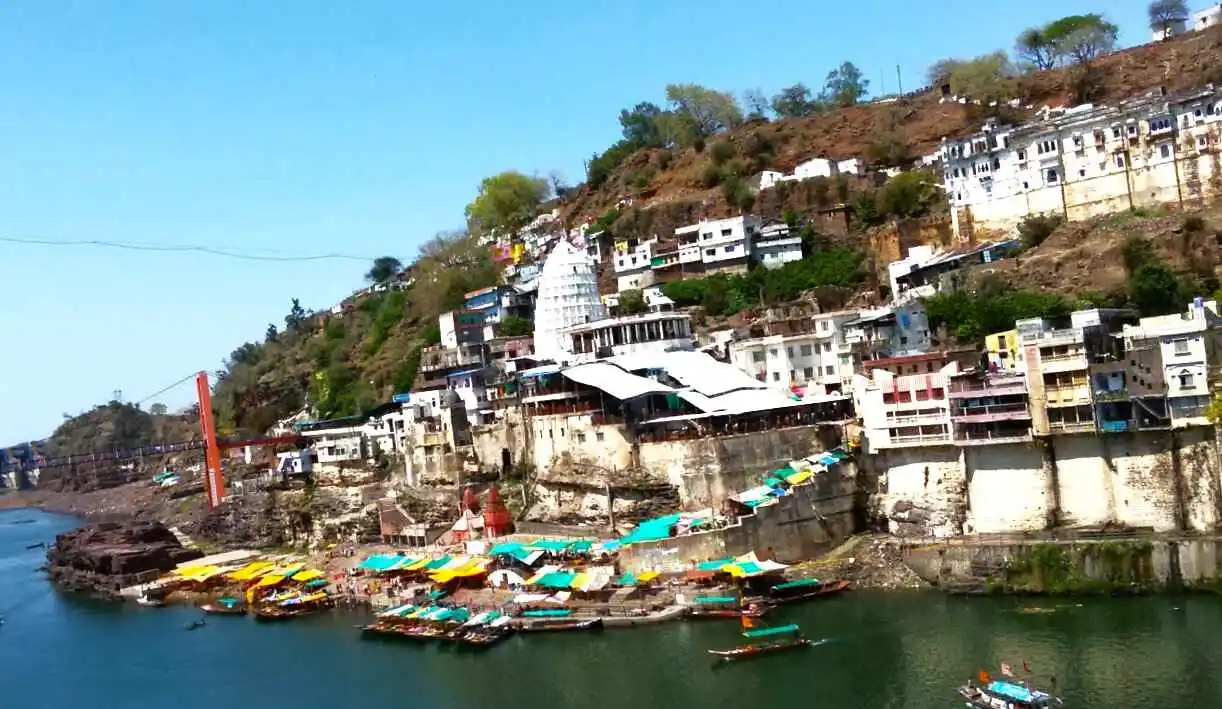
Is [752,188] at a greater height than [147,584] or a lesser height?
greater

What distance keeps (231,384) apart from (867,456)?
65.7 meters

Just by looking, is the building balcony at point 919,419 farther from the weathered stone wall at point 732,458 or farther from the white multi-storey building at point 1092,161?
the white multi-storey building at point 1092,161

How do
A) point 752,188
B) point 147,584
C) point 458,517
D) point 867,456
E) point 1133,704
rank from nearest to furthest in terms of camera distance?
point 1133,704 < point 867,456 < point 458,517 < point 147,584 < point 752,188

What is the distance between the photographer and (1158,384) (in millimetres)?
30094

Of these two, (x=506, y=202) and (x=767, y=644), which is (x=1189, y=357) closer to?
(x=767, y=644)

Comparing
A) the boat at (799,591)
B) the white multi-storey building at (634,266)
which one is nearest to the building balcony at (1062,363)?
the boat at (799,591)

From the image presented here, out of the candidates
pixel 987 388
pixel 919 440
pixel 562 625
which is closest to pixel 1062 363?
pixel 987 388

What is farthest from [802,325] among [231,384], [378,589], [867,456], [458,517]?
[231,384]

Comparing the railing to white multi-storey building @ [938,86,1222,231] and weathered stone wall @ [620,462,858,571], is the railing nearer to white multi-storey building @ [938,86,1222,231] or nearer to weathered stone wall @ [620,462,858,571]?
weathered stone wall @ [620,462,858,571]

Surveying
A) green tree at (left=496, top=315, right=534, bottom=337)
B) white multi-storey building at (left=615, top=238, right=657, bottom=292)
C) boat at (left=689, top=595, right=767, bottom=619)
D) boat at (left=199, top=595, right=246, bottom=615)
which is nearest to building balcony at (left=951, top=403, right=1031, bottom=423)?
boat at (left=689, top=595, right=767, bottom=619)

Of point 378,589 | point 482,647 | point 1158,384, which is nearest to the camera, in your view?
point 1158,384

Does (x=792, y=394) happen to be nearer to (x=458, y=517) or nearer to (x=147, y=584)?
(x=458, y=517)

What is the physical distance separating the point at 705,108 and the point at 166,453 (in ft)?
189

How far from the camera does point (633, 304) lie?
2178 inches
